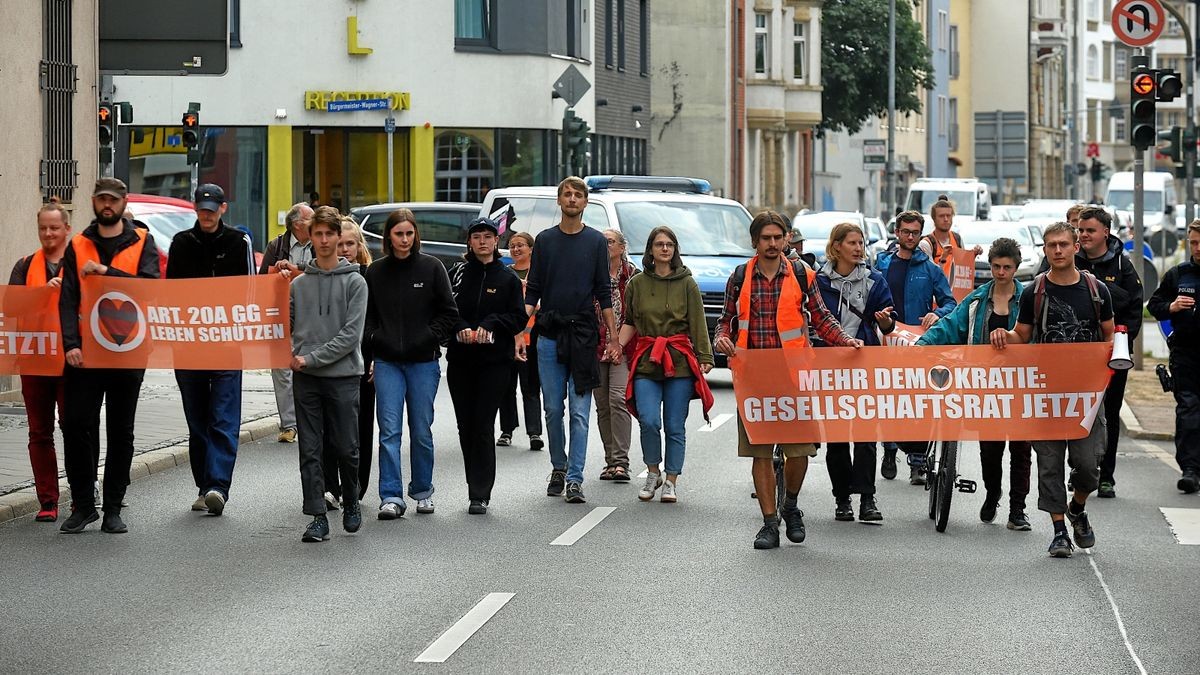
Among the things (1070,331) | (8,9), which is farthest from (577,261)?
(8,9)

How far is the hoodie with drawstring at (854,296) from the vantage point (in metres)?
12.3

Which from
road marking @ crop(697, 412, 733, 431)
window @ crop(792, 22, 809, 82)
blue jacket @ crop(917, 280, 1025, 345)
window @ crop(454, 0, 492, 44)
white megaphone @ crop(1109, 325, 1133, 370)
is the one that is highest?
window @ crop(792, 22, 809, 82)

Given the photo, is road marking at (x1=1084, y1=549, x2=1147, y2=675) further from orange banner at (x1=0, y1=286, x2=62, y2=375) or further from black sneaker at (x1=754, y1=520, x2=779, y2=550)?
orange banner at (x1=0, y1=286, x2=62, y2=375)

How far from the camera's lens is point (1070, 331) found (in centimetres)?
1106

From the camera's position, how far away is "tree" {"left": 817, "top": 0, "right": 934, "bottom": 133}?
7211 cm

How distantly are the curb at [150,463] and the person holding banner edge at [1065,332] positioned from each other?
549 cm

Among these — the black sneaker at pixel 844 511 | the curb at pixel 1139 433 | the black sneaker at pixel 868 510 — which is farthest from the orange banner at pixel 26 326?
the curb at pixel 1139 433

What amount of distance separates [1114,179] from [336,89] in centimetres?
4223

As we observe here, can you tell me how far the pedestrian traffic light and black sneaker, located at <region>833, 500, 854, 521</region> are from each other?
9.74 m

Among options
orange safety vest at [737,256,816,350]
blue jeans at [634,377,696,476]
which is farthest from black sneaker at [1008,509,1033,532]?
blue jeans at [634,377,696,476]

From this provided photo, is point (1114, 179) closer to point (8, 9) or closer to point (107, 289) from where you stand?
point (8, 9)

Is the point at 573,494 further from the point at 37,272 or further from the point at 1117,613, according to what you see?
the point at 1117,613

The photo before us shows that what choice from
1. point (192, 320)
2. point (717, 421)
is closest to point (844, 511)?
point (192, 320)

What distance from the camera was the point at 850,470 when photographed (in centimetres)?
1209
